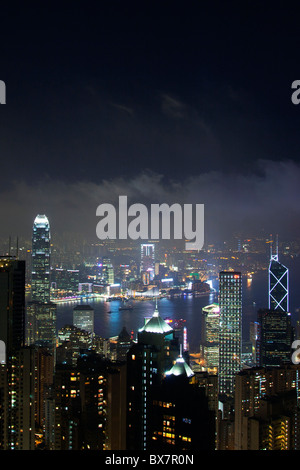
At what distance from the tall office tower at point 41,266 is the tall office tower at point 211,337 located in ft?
14.6

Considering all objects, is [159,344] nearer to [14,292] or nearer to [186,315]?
[14,292]

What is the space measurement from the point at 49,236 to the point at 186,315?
3.94 m

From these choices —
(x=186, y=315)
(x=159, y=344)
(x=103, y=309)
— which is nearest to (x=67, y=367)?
(x=159, y=344)

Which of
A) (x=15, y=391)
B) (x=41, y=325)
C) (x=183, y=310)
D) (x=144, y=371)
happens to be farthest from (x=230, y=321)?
(x=144, y=371)

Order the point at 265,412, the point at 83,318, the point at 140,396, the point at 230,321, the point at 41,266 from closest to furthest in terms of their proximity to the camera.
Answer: the point at 140,396 → the point at 265,412 → the point at 230,321 → the point at 83,318 → the point at 41,266

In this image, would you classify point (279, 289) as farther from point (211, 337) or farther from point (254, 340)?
point (211, 337)

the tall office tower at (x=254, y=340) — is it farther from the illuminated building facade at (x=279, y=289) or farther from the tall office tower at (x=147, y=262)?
the tall office tower at (x=147, y=262)

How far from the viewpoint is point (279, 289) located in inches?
365

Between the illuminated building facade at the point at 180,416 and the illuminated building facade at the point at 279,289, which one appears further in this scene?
the illuminated building facade at the point at 279,289

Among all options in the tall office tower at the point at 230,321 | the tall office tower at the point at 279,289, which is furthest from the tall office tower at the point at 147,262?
the tall office tower at the point at 279,289

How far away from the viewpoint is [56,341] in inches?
316

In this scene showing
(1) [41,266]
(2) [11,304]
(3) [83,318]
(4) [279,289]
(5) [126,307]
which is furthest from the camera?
(5) [126,307]

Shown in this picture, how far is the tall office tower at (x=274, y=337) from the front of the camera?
6.92 m

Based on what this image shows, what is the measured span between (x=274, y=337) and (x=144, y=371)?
4.72 metres
